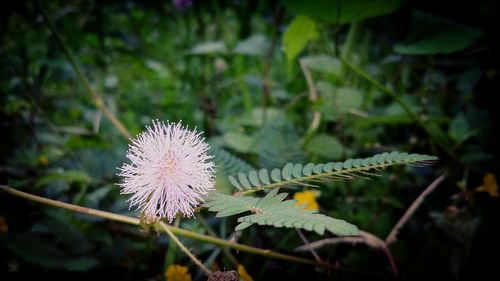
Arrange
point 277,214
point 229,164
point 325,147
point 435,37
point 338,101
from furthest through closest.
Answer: point 338,101
point 325,147
point 435,37
point 229,164
point 277,214

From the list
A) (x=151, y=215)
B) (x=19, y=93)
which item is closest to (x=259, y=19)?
(x=19, y=93)

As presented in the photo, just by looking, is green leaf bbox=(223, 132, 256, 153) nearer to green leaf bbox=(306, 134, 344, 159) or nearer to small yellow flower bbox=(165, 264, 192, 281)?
green leaf bbox=(306, 134, 344, 159)

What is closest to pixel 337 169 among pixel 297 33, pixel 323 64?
pixel 297 33

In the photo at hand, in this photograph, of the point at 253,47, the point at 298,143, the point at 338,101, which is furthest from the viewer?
the point at 253,47

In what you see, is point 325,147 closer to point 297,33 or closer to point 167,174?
point 297,33

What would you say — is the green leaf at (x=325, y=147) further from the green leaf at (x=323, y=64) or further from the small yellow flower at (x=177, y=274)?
the small yellow flower at (x=177, y=274)

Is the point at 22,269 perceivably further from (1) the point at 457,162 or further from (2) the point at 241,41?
(1) the point at 457,162

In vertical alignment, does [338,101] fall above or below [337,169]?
above

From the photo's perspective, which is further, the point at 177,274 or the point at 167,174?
the point at 177,274
